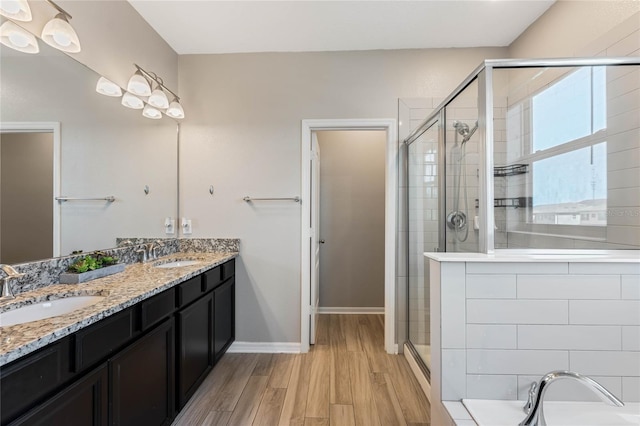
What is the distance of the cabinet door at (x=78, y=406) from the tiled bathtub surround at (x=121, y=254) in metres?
0.63

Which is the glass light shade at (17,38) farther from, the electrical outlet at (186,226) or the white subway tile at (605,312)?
the white subway tile at (605,312)

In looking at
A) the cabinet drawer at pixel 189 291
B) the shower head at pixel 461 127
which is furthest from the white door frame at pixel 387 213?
the cabinet drawer at pixel 189 291

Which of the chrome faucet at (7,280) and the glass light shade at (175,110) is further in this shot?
the glass light shade at (175,110)

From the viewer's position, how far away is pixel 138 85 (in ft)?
6.36

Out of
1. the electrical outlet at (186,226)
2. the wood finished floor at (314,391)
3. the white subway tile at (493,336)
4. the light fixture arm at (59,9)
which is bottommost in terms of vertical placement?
the wood finished floor at (314,391)

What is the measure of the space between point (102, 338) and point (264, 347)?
163cm

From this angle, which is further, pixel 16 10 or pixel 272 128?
pixel 272 128

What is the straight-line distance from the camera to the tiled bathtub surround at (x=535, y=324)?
117 centimetres

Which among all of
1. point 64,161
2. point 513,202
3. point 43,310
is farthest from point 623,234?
point 64,161

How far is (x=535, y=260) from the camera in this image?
3.86ft

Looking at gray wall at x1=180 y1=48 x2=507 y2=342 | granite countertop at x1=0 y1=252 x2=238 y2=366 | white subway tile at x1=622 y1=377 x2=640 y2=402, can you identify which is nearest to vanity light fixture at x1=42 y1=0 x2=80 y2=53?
gray wall at x1=180 y1=48 x2=507 y2=342

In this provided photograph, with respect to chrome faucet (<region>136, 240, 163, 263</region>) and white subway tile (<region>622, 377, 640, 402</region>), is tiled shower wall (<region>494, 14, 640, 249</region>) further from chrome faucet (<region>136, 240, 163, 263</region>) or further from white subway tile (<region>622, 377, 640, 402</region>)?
chrome faucet (<region>136, 240, 163, 263</region>)

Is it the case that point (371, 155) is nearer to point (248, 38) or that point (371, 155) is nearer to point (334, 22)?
point (334, 22)

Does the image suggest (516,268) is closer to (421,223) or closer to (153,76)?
(421,223)
